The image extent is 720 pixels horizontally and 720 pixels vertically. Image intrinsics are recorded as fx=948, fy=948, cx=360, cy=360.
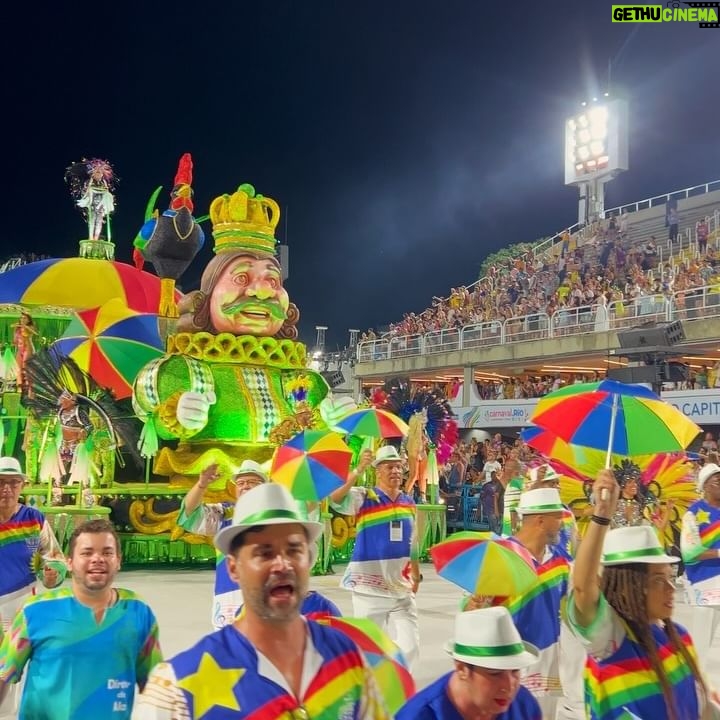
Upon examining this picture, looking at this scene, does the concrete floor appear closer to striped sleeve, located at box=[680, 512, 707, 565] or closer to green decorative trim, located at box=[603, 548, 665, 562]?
striped sleeve, located at box=[680, 512, 707, 565]

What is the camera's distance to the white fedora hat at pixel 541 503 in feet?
14.8

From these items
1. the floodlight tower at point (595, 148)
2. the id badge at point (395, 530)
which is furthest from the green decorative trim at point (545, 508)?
the floodlight tower at point (595, 148)

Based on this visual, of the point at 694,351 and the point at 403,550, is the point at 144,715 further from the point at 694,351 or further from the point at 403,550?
the point at 694,351

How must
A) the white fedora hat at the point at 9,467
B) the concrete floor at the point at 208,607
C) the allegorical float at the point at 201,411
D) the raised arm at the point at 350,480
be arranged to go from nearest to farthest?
the white fedora hat at the point at 9,467, the raised arm at the point at 350,480, the concrete floor at the point at 208,607, the allegorical float at the point at 201,411

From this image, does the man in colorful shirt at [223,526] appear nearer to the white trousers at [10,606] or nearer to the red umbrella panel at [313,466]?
the red umbrella panel at [313,466]

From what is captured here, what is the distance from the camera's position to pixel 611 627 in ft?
9.93

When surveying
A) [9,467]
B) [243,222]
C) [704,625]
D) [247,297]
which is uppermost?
[243,222]

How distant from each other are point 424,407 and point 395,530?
21.2ft

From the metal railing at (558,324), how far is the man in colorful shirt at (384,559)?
13496mm

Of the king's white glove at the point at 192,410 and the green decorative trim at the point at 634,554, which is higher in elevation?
the king's white glove at the point at 192,410

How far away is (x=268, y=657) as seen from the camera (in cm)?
234

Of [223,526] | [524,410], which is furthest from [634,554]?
[524,410]

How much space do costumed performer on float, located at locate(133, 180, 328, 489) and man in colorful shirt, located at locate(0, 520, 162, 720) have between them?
8.10 meters

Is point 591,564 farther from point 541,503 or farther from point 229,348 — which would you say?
point 229,348
